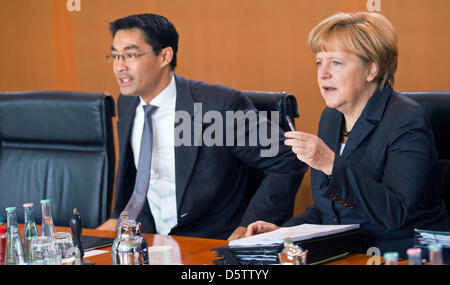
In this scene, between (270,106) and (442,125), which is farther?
(270,106)

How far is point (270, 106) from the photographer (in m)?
2.47

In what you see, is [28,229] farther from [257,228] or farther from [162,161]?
[162,161]

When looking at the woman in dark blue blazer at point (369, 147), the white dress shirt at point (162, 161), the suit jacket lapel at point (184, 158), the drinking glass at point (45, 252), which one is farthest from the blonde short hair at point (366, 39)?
the drinking glass at point (45, 252)

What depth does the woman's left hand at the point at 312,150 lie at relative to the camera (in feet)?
5.48

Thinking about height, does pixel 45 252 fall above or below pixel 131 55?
below

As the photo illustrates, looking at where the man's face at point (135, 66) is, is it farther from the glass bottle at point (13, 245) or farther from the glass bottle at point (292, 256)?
the glass bottle at point (292, 256)

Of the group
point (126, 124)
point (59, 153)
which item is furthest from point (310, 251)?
point (59, 153)

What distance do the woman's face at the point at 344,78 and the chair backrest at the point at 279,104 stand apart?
0.45 meters

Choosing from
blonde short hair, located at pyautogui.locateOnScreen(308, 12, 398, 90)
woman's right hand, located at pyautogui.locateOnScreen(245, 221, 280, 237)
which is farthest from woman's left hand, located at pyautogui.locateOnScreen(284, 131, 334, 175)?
blonde short hair, located at pyautogui.locateOnScreen(308, 12, 398, 90)

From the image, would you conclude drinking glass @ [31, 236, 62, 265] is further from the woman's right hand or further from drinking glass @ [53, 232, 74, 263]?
the woman's right hand

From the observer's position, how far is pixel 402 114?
1.83 metres

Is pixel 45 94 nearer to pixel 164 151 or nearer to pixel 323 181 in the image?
pixel 164 151

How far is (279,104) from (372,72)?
1.84 ft
